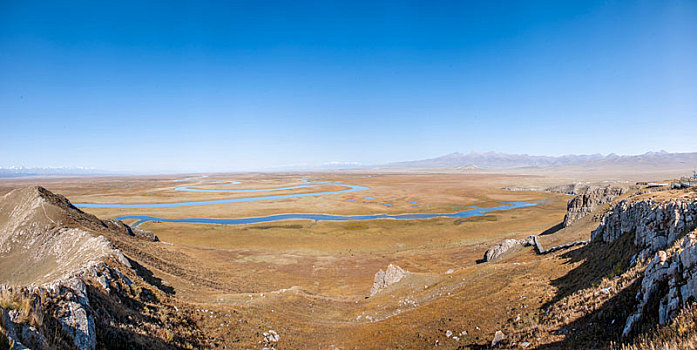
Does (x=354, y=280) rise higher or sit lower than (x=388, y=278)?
lower

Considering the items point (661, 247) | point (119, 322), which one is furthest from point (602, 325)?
point (119, 322)

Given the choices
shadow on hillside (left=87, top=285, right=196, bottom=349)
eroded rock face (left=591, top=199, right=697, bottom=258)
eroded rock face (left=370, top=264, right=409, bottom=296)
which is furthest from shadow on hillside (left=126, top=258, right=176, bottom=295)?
eroded rock face (left=591, top=199, right=697, bottom=258)

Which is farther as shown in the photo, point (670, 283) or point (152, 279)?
point (152, 279)

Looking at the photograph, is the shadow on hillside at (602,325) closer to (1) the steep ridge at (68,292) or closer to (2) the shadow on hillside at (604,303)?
(2) the shadow on hillside at (604,303)

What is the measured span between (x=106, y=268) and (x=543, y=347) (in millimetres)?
21523

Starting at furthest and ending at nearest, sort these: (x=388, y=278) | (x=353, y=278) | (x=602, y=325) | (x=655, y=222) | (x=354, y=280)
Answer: (x=353, y=278) → (x=354, y=280) → (x=388, y=278) → (x=655, y=222) → (x=602, y=325)

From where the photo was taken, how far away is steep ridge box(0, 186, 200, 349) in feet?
20.9

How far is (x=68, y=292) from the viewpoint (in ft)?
31.2

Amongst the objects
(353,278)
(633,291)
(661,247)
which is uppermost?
(661,247)

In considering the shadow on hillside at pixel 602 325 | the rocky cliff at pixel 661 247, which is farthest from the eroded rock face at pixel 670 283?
the shadow on hillside at pixel 602 325

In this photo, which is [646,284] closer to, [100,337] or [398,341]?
[398,341]

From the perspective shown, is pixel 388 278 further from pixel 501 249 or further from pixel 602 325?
pixel 602 325

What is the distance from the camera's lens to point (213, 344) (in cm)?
1364

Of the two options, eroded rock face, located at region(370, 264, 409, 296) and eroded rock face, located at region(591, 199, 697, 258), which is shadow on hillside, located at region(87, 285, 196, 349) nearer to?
eroded rock face, located at region(370, 264, 409, 296)
